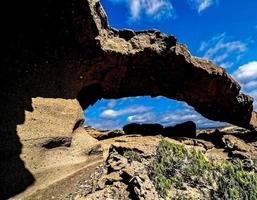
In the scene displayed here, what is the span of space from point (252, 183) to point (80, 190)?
27.4 feet

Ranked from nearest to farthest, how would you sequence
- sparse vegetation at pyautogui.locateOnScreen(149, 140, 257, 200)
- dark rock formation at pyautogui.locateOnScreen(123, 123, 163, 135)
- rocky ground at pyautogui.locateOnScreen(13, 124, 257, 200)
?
rocky ground at pyautogui.locateOnScreen(13, 124, 257, 200) → sparse vegetation at pyautogui.locateOnScreen(149, 140, 257, 200) → dark rock formation at pyautogui.locateOnScreen(123, 123, 163, 135)

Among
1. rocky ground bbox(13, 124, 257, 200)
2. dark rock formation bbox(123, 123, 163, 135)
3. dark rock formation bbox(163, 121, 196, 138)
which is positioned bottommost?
rocky ground bbox(13, 124, 257, 200)

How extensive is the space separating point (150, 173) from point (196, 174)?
2.37 metres

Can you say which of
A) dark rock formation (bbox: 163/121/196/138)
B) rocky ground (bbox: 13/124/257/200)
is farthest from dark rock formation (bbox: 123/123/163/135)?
rocky ground (bbox: 13/124/257/200)

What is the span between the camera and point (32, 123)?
1490cm

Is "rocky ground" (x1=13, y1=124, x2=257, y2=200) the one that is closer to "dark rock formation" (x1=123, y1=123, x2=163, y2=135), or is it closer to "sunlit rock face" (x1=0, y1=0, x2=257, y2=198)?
"sunlit rock face" (x1=0, y1=0, x2=257, y2=198)

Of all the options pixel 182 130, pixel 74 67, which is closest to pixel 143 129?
pixel 182 130

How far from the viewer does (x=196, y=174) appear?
16.9m

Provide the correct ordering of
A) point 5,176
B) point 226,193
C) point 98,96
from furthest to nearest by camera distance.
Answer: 1. point 98,96
2. point 226,193
3. point 5,176

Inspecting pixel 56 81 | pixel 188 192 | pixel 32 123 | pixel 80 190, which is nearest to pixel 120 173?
pixel 80 190

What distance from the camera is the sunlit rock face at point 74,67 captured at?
1457 centimetres

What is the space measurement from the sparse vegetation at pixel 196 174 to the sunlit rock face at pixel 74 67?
4431 millimetres

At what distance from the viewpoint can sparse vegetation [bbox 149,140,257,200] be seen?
1591 centimetres

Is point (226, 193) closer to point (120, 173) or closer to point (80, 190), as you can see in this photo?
point (120, 173)
